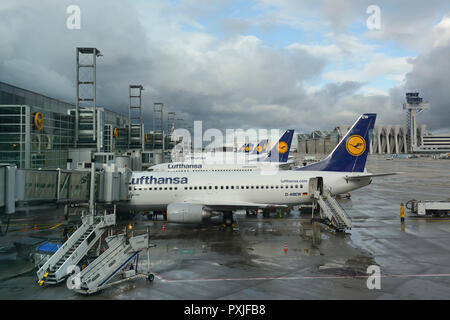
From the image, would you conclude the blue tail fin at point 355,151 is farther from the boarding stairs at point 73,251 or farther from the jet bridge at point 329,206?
the boarding stairs at point 73,251

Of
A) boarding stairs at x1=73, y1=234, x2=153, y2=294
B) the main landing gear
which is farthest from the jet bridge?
boarding stairs at x1=73, y1=234, x2=153, y2=294

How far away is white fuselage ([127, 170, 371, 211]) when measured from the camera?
25281 mm

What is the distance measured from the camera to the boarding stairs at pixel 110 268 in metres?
12.6

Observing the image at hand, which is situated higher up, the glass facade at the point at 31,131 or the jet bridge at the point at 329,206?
the glass facade at the point at 31,131

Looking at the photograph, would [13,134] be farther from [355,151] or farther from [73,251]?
[355,151]

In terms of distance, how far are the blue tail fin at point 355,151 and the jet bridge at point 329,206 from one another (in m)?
2.53

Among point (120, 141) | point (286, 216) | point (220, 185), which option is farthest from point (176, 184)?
point (120, 141)

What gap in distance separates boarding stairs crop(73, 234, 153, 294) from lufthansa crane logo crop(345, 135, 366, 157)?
20795 mm

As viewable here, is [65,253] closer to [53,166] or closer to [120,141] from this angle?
[53,166]

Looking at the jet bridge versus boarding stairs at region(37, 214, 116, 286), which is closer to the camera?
boarding stairs at region(37, 214, 116, 286)

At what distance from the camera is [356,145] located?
1086 inches

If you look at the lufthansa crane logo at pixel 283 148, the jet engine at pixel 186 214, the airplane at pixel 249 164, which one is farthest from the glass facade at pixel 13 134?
the lufthansa crane logo at pixel 283 148

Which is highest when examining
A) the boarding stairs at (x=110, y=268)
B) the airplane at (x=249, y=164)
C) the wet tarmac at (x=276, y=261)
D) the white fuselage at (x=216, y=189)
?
the airplane at (x=249, y=164)

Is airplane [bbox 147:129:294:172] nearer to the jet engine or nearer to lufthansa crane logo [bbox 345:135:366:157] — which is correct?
lufthansa crane logo [bbox 345:135:366:157]
